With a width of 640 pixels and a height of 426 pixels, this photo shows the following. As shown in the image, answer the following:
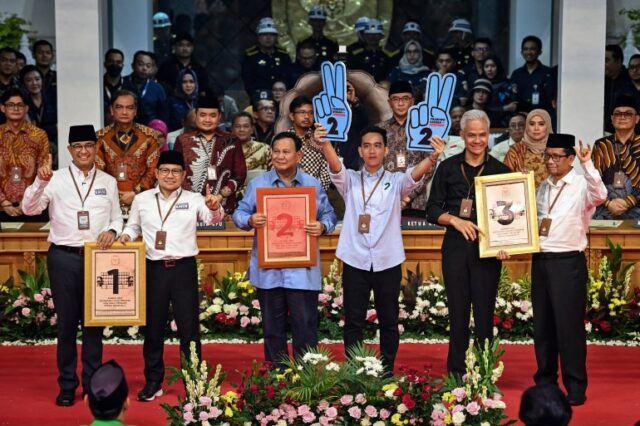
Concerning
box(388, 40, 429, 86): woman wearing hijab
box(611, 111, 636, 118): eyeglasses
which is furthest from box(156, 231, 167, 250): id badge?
box(388, 40, 429, 86): woman wearing hijab

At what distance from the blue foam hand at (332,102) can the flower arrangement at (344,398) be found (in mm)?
2330

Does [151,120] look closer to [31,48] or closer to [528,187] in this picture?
[31,48]

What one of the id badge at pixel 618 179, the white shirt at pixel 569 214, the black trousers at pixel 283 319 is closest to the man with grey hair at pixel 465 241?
the white shirt at pixel 569 214

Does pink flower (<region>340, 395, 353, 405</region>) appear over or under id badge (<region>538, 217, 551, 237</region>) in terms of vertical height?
under

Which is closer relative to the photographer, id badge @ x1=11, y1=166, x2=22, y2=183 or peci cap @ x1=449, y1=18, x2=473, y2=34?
id badge @ x1=11, y1=166, x2=22, y2=183

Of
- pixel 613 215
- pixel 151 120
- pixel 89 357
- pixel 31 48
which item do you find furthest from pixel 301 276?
pixel 31 48

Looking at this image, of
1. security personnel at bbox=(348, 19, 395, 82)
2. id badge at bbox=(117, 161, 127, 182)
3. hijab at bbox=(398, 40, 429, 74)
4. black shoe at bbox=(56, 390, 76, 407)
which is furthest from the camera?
hijab at bbox=(398, 40, 429, 74)

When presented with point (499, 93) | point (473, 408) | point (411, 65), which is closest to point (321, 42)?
point (411, 65)

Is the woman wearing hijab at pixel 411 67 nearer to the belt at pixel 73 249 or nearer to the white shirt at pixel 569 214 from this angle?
the white shirt at pixel 569 214

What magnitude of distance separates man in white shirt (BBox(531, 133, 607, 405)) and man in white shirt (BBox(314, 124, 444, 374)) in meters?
0.67

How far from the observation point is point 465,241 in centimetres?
644

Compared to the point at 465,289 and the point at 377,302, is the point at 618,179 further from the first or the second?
the point at 377,302

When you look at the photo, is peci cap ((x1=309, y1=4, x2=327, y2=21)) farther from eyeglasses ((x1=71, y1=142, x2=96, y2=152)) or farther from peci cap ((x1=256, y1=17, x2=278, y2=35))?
eyeglasses ((x1=71, y1=142, x2=96, y2=152))

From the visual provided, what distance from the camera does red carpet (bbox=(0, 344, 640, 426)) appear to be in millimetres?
6242
